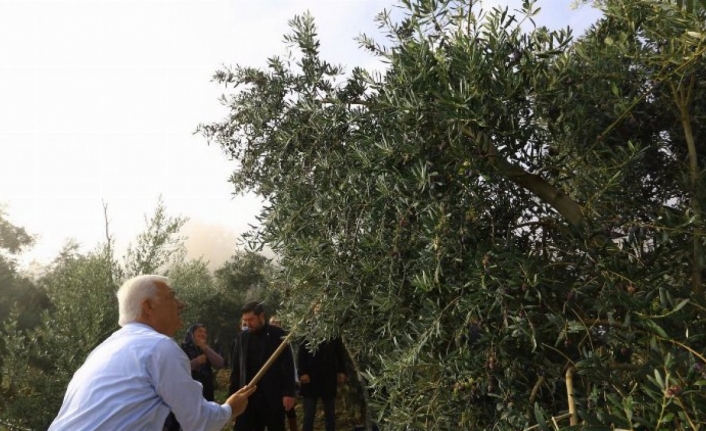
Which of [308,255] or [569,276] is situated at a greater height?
[308,255]

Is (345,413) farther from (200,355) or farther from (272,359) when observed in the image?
(272,359)

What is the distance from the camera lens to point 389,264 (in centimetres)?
304

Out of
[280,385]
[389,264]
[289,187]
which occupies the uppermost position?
[289,187]

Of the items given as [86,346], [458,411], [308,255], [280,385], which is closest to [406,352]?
[458,411]

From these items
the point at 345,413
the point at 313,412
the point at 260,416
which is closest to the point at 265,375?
the point at 260,416

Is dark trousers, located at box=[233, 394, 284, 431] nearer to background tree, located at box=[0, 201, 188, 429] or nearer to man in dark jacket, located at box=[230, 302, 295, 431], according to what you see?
man in dark jacket, located at box=[230, 302, 295, 431]

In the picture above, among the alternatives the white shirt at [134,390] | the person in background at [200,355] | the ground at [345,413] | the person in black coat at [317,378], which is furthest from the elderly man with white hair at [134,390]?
the ground at [345,413]

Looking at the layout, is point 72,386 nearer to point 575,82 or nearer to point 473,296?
point 473,296

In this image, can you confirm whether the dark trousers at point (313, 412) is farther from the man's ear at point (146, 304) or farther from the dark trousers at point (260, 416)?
the man's ear at point (146, 304)

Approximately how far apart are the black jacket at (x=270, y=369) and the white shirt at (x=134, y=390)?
4.59 meters

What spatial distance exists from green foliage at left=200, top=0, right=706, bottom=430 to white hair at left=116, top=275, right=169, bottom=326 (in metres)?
0.85

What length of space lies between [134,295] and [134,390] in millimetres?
622

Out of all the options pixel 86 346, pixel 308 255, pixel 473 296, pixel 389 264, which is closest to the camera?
pixel 473 296

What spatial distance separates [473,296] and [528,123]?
88 cm
